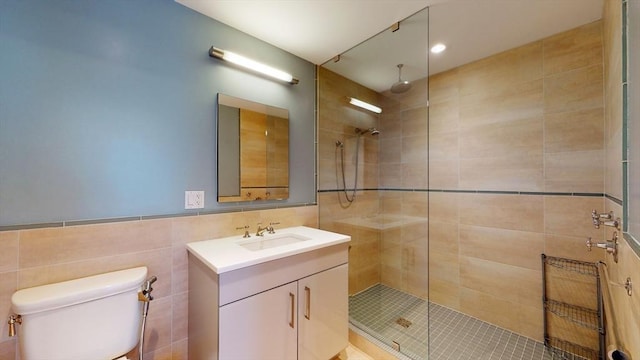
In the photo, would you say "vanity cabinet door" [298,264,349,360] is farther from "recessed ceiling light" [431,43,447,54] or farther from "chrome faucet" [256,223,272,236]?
"recessed ceiling light" [431,43,447,54]

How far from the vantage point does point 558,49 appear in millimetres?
1813

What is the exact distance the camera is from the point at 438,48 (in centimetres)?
204

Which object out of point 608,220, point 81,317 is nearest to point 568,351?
point 608,220

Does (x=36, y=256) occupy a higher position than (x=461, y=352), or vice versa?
(x=36, y=256)

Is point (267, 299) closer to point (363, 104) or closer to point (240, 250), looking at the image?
point (240, 250)

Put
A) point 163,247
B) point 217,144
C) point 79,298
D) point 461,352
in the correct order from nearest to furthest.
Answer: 1. point 79,298
2. point 163,247
3. point 217,144
4. point 461,352

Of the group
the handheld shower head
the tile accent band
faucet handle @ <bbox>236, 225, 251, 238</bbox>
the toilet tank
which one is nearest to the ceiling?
the handheld shower head

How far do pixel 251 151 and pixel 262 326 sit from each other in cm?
117

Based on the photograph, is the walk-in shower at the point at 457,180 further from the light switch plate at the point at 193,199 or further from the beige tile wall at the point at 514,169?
the light switch plate at the point at 193,199

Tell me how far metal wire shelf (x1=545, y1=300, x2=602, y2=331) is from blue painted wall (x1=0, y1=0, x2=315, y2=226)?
269cm

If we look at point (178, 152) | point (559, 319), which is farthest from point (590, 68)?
point (178, 152)

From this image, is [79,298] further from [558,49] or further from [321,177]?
[558,49]

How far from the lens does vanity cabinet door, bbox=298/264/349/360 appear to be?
4.62ft

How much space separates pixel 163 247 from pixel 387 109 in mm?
2188
